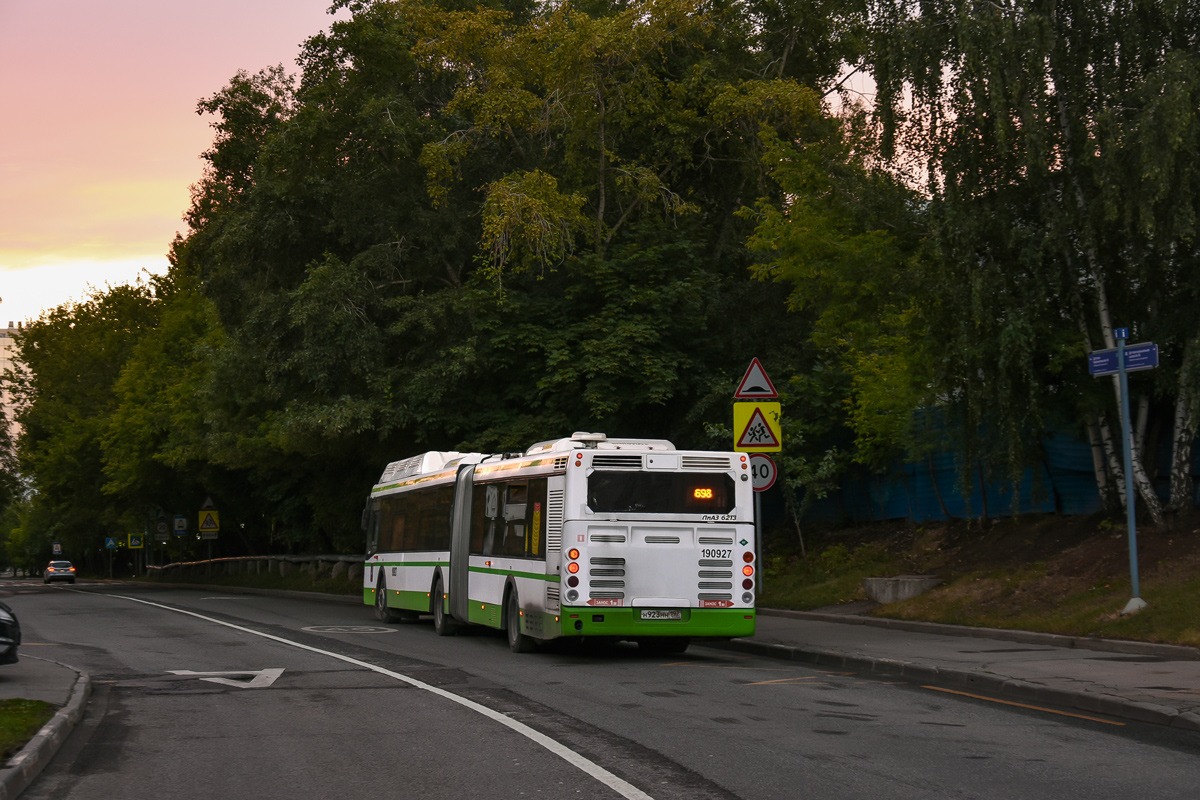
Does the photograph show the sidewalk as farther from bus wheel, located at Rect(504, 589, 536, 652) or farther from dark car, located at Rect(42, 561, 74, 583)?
dark car, located at Rect(42, 561, 74, 583)

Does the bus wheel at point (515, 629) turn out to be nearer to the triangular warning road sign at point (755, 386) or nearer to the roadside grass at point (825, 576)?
the triangular warning road sign at point (755, 386)

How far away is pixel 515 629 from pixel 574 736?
25.4 feet

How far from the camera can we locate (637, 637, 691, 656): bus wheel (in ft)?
56.6

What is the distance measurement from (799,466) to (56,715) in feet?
53.7

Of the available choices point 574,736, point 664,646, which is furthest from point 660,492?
point 574,736

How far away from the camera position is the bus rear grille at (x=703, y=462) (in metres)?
16.3

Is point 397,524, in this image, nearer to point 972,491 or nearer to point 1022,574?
point 972,491

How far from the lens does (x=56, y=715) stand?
33.9 ft

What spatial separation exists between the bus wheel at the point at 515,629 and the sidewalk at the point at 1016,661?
9.57 feet

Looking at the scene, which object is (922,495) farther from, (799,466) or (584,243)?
(584,243)

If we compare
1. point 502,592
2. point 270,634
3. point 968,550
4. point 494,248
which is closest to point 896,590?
point 968,550

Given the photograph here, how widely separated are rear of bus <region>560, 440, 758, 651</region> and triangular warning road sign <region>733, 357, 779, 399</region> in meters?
3.52

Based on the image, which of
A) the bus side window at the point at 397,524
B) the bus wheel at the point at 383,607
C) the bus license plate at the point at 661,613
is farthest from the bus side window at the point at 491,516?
the bus wheel at the point at 383,607

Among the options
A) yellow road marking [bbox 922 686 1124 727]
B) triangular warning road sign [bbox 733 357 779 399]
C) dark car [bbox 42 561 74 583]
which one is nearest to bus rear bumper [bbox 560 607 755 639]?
yellow road marking [bbox 922 686 1124 727]
